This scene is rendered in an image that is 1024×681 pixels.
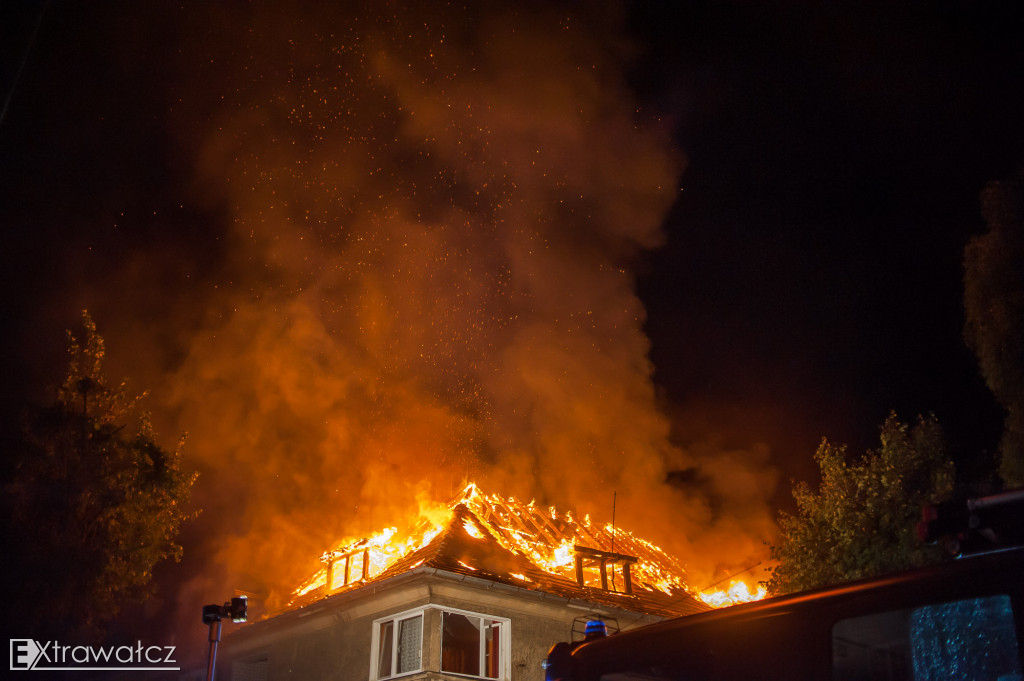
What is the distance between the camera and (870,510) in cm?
1772

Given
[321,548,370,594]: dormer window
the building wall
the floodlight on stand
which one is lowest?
the floodlight on stand

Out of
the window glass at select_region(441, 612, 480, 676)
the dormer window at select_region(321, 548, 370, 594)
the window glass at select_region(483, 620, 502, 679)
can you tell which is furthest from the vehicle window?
the dormer window at select_region(321, 548, 370, 594)

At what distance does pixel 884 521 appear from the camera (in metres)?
17.5

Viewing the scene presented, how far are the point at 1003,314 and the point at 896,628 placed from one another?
45.9 ft

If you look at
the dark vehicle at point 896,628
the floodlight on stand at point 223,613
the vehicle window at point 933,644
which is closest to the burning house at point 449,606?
the floodlight on stand at point 223,613

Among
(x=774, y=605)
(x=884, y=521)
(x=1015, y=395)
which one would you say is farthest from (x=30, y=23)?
(x=884, y=521)

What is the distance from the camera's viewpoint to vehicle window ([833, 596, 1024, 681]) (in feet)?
7.61

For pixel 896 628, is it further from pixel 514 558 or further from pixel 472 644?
pixel 514 558

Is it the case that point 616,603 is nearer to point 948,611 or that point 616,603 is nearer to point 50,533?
point 50,533

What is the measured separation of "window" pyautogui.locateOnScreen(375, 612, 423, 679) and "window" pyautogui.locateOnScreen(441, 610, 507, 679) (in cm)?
58

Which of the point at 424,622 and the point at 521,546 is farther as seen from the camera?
the point at 521,546

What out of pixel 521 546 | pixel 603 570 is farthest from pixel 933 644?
pixel 521 546

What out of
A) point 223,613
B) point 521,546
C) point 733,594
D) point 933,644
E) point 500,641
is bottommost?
point 933,644

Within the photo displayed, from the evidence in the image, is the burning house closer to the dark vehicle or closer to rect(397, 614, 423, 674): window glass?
rect(397, 614, 423, 674): window glass
